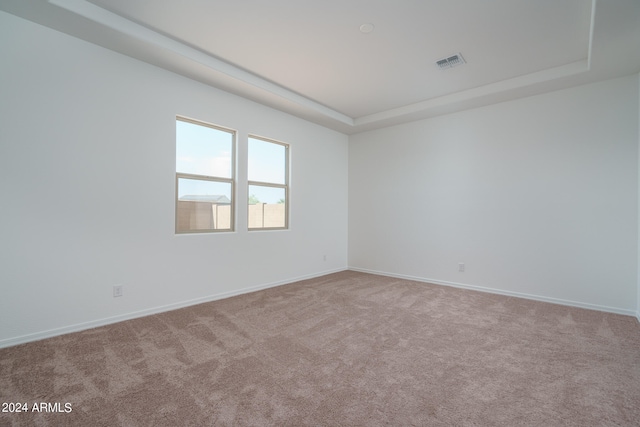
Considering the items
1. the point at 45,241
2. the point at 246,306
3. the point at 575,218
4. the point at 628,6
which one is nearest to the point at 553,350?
the point at 575,218

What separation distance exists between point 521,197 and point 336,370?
356 cm

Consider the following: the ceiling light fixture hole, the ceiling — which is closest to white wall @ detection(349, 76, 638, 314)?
the ceiling

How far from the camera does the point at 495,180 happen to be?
4.20 m

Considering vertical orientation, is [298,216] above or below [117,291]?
above

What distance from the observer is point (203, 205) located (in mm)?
3736

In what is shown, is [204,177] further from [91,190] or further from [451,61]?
[451,61]

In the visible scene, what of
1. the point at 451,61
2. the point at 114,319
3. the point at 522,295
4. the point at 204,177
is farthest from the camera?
the point at 522,295

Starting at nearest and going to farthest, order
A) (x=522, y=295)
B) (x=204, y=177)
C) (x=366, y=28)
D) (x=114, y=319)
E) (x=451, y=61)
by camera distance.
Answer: (x=366, y=28), (x=114, y=319), (x=451, y=61), (x=204, y=177), (x=522, y=295)

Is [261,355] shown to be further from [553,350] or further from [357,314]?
[553,350]

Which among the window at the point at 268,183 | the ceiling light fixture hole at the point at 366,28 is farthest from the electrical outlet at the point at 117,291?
the ceiling light fixture hole at the point at 366,28

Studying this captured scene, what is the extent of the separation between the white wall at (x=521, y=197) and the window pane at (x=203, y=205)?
9.41 ft

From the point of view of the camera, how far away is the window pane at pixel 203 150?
354 cm

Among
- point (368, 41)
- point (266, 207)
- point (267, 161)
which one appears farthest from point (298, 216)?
point (368, 41)

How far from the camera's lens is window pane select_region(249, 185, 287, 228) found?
4.30 metres
